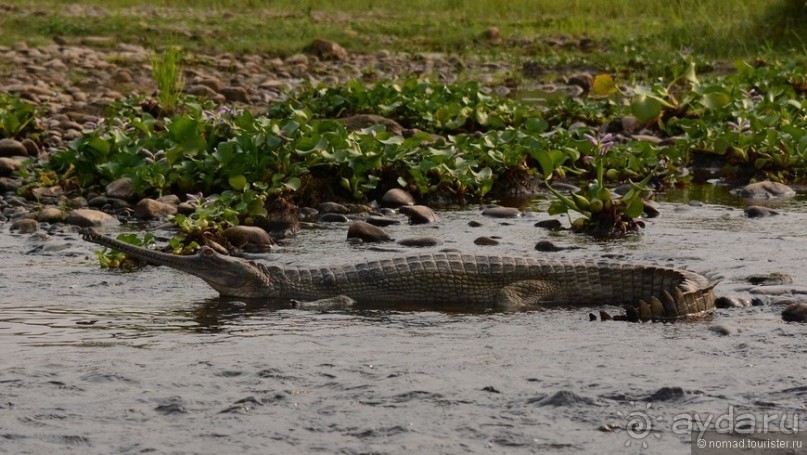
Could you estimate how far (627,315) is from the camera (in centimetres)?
619

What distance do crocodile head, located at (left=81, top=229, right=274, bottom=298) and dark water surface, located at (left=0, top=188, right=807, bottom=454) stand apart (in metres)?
0.14

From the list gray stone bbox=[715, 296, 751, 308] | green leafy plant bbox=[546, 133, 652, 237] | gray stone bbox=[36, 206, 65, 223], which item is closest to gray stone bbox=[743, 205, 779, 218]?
green leafy plant bbox=[546, 133, 652, 237]

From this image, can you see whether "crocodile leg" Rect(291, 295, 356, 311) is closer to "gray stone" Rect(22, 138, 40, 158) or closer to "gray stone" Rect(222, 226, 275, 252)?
"gray stone" Rect(222, 226, 275, 252)

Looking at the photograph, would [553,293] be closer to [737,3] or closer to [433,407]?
[433,407]

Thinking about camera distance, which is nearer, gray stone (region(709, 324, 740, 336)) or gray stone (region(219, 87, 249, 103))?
gray stone (region(709, 324, 740, 336))

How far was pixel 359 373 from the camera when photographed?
5.24m

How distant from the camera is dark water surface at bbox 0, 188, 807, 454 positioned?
175 inches

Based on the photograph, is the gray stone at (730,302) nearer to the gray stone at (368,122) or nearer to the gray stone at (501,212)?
the gray stone at (501,212)

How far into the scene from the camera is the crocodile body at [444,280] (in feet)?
22.3

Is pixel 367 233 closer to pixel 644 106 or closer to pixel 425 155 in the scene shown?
pixel 425 155

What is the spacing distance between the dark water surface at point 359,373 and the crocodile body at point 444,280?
0.21 m

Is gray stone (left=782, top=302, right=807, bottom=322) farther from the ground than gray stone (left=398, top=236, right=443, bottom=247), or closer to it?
farther from the ground

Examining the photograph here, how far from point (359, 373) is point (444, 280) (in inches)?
70.2

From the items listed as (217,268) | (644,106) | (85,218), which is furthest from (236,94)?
(217,268)
